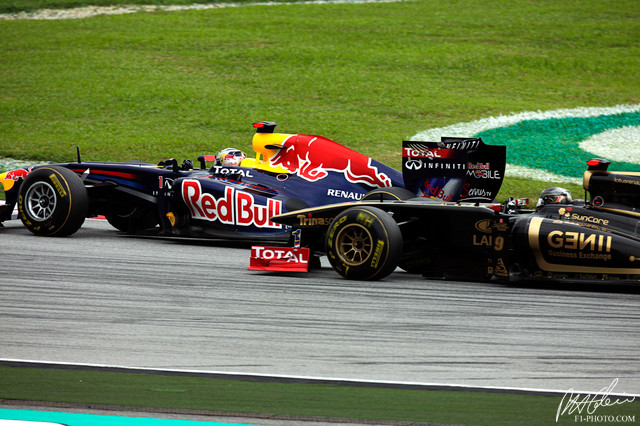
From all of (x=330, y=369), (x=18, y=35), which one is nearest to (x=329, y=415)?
(x=330, y=369)

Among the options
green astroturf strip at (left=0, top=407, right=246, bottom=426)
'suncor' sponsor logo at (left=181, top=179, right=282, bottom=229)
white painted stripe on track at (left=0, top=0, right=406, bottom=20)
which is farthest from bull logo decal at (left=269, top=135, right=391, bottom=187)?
white painted stripe on track at (left=0, top=0, right=406, bottom=20)

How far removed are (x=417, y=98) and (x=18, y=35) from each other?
15.1 m

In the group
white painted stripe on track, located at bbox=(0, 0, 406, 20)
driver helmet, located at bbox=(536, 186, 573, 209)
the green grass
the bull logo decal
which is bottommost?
the green grass

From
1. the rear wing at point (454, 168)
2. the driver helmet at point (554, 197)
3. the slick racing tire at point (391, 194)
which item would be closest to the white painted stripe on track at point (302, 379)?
the driver helmet at point (554, 197)

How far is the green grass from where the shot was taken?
4.20 m

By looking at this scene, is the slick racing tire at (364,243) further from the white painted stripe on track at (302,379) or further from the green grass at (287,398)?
the green grass at (287,398)

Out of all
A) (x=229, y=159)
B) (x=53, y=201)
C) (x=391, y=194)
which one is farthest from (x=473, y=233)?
(x=53, y=201)

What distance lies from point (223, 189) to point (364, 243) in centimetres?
260

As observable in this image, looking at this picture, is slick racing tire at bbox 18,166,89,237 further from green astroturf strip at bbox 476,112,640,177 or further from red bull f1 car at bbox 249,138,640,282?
green astroturf strip at bbox 476,112,640,177

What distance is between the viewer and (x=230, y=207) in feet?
31.2

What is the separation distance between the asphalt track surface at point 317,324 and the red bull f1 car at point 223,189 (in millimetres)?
1130

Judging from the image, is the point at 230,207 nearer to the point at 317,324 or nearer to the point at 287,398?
the point at 317,324

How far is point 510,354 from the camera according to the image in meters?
5.26

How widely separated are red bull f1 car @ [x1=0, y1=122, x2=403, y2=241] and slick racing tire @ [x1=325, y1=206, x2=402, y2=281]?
5.38 feet
